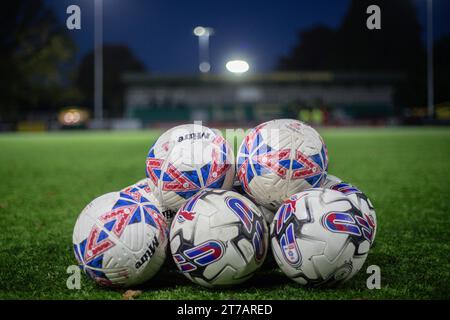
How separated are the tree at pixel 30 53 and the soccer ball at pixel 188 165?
187 ft

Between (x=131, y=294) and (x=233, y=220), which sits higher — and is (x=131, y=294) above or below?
below

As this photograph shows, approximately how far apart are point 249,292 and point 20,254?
2606 mm

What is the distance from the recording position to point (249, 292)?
150 inches

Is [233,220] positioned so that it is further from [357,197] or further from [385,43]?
[385,43]

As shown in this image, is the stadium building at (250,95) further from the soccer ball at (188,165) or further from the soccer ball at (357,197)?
the soccer ball at (188,165)

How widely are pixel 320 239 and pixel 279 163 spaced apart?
2.60ft

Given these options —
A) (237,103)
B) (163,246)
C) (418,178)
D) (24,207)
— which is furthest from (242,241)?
(237,103)

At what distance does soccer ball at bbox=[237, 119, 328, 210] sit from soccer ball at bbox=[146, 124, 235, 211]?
0.59 ft

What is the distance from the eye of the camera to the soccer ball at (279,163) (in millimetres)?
4238

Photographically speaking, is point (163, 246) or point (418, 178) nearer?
point (163, 246)

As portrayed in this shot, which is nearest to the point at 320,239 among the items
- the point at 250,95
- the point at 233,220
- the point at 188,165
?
the point at 233,220

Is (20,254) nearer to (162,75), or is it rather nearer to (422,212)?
(422,212)

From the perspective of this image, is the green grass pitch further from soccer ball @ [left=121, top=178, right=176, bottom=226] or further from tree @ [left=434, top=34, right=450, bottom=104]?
tree @ [left=434, top=34, right=450, bottom=104]

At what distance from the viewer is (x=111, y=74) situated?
85.3 metres
